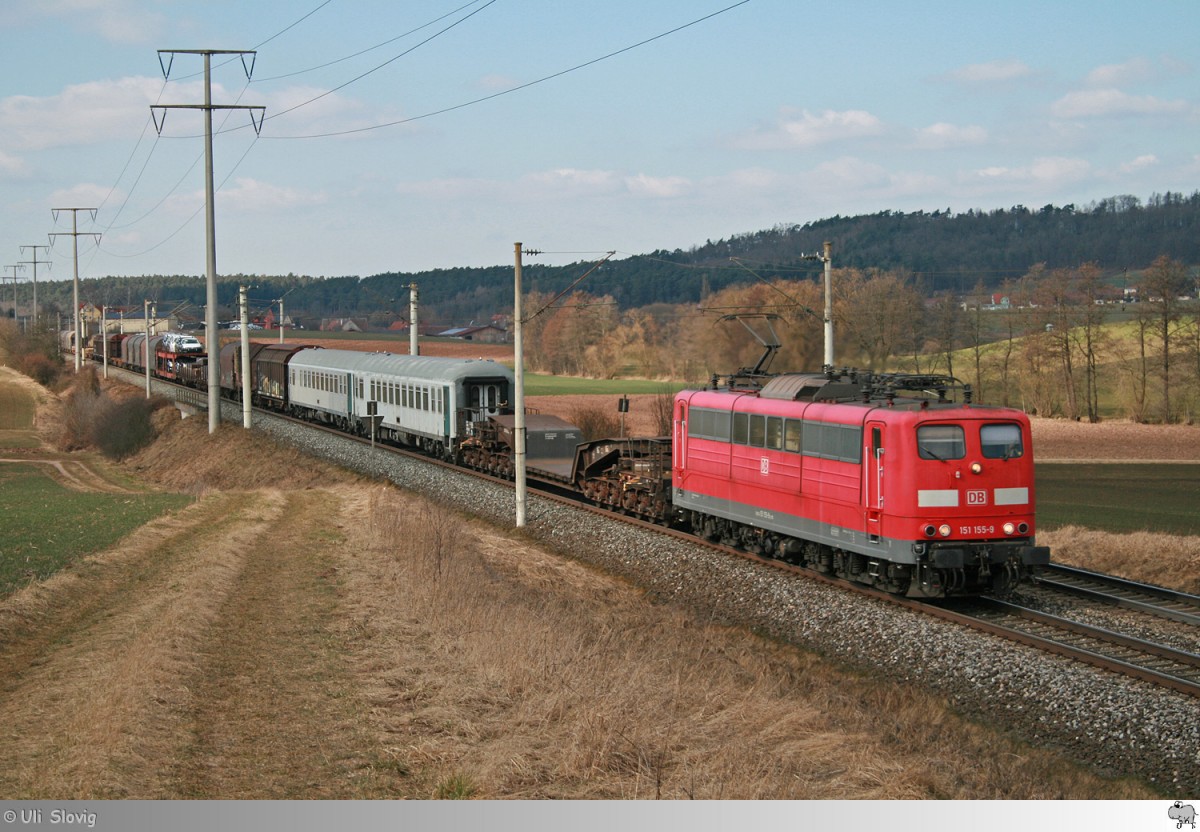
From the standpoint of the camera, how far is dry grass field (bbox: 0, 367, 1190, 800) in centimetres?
912

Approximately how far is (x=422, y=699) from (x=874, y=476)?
922 cm

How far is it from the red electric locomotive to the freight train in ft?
0.07

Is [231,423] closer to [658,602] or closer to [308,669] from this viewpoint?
[658,602]

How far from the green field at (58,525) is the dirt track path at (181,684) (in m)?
0.80

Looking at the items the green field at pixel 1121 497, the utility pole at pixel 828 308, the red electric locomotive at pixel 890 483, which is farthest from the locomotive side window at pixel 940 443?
the green field at pixel 1121 497

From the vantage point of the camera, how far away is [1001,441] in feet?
59.7

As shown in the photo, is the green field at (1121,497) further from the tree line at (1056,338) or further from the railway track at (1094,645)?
the railway track at (1094,645)

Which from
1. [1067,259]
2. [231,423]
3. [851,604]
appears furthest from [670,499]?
[1067,259]

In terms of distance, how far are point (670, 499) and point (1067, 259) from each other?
13712 cm

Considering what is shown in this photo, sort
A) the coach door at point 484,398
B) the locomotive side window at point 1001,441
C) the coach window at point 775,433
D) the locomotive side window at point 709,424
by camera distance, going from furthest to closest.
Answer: the coach door at point 484,398 → the locomotive side window at point 709,424 → the coach window at point 775,433 → the locomotive side window at point 1001,441

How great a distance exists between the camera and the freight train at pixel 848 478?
17844 millimetres

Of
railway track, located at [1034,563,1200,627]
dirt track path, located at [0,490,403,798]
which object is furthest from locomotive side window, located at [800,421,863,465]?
dirt track path, located at [0,490,403,798]

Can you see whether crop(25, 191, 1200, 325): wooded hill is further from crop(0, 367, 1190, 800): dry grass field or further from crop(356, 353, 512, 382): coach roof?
crop(0, 367, 1190, 800): dry grass field

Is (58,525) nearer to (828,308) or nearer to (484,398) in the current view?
(484,398)
